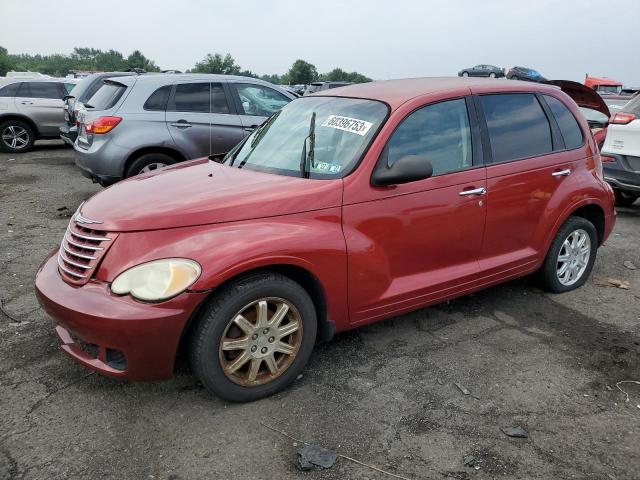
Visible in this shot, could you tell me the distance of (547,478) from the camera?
250cm

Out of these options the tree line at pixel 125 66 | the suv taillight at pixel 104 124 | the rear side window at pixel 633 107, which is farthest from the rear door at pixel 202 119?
the tree line at pixel 125 66

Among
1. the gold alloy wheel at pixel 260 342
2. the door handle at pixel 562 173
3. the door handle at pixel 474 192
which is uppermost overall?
the door handle at pixel 562 173

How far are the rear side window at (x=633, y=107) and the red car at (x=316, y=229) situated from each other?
3035mm

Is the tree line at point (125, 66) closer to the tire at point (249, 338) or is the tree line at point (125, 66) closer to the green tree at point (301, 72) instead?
the green tree at point (301, 72)

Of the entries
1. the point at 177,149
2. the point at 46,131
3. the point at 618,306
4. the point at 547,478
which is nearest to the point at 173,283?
the point at 547,478

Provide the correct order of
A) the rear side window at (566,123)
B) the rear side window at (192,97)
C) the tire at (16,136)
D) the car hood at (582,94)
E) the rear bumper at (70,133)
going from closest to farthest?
the rear side window at (566,123)
the car hood at (582,94)
the rear side window at (192,97)
the rear bumper at (70,133)
the tire at (16,136)

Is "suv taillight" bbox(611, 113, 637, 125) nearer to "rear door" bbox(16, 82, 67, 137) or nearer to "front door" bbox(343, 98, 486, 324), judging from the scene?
"front door" bbox(343, 98, 486, 324)

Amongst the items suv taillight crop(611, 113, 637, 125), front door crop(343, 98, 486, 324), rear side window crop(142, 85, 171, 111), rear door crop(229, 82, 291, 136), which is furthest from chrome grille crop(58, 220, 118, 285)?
suv taillight crop(611, 113, 637, 125)

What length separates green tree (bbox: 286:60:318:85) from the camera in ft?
289

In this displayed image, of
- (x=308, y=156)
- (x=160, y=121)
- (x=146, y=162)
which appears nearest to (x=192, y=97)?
(x=160, y=121)

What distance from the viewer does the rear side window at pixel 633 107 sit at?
688 cm

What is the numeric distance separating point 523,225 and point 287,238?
6.68ft

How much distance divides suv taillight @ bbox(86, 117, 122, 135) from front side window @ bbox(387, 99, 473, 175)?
4.72 m

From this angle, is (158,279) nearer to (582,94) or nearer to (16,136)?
(582,94)
